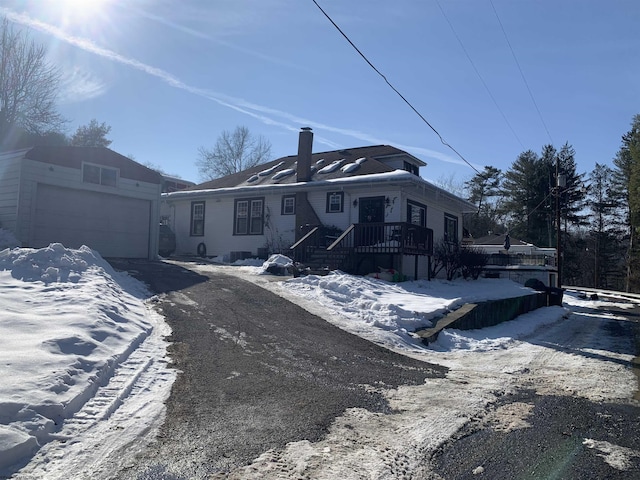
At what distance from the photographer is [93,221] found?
17.7 meters

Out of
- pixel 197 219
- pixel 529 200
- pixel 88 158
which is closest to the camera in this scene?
pixel 88 158

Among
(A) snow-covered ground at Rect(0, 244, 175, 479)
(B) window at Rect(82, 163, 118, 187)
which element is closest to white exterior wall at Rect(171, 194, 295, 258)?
(B) window at Rect(82, 163, 118, 187)

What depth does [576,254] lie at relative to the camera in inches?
2149

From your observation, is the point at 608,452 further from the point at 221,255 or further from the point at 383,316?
the point at 221,255

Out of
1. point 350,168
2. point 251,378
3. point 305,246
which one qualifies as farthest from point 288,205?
point 251,378

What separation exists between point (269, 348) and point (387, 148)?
57.8 ft

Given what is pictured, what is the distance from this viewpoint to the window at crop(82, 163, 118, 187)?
57.3ft

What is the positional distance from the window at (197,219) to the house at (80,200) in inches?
219

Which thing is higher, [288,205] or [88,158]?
[88,158]

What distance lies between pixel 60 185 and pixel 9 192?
1.41m

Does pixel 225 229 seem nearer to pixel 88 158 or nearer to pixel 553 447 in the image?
pixel 88 158

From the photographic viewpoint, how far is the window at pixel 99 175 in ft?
57.3

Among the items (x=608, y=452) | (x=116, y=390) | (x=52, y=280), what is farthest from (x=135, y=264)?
(x=608, y=452)

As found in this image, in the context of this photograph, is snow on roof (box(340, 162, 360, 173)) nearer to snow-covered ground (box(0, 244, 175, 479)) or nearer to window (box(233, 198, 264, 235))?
window (box(233, 198, 264, 235))
